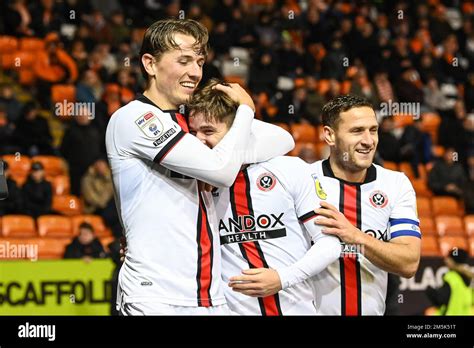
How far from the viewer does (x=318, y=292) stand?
430cm

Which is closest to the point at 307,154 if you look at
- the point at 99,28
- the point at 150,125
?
the point at 99,28

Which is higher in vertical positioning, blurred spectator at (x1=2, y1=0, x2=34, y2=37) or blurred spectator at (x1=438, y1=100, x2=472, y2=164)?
blurred spectator at (x1=2, y1=0, x2=34, y2=37)

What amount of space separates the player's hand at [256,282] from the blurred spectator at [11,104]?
319 inches

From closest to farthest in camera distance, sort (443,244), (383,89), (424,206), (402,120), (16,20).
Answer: (443,244) < (424,206) < (16,20) < (402,120) < (383,89)

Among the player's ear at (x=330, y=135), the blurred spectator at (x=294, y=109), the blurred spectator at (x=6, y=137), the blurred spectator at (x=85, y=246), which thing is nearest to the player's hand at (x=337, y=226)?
the player's ear at (x=330, y=135)

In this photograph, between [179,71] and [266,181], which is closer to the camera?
[179,71]

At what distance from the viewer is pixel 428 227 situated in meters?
11.8

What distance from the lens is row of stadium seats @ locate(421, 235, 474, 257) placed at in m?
11.1

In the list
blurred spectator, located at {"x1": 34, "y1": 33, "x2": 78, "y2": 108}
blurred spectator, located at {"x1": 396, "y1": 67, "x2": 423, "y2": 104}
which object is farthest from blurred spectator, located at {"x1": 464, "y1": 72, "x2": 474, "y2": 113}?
blurred spectator, located at {"x1": 34, "y1": 33, "x2": 78, "y2": 108}

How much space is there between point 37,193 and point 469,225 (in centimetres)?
535

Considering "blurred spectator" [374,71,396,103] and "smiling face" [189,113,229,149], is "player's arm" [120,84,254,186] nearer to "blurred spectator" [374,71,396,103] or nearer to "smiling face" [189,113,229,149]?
"smiling face" [189,113,229,149]

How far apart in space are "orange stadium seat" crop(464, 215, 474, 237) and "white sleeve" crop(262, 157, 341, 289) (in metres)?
7.84

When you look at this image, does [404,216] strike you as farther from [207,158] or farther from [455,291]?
[455,291]

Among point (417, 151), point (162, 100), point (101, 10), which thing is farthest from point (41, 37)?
point (162, 100)
